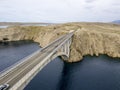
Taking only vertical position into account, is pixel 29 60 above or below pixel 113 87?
above

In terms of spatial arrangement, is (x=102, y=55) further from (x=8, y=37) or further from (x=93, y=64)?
(x=8, y=37)

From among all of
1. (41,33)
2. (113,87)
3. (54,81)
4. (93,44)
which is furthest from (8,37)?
(113,87)

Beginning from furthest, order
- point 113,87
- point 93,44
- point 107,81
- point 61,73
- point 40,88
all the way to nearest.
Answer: point 93,44
point 61,73
point 107,81
point 113,87
point 40,88

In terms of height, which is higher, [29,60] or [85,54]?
[29,60]

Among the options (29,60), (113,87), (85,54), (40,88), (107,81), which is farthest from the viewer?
(85,54)

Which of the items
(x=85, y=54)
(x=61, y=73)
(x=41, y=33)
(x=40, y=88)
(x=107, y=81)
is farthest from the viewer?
(x=41, y=33)

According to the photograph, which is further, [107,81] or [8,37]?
[8,37]

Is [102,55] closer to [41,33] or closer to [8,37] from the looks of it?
[41,33]

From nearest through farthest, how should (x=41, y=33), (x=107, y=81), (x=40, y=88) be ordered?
1. (x=40, y=88)
2. (x=107, y=81)
3. (x=41, y=33)

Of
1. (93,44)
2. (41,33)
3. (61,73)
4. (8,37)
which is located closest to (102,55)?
(93,44)
